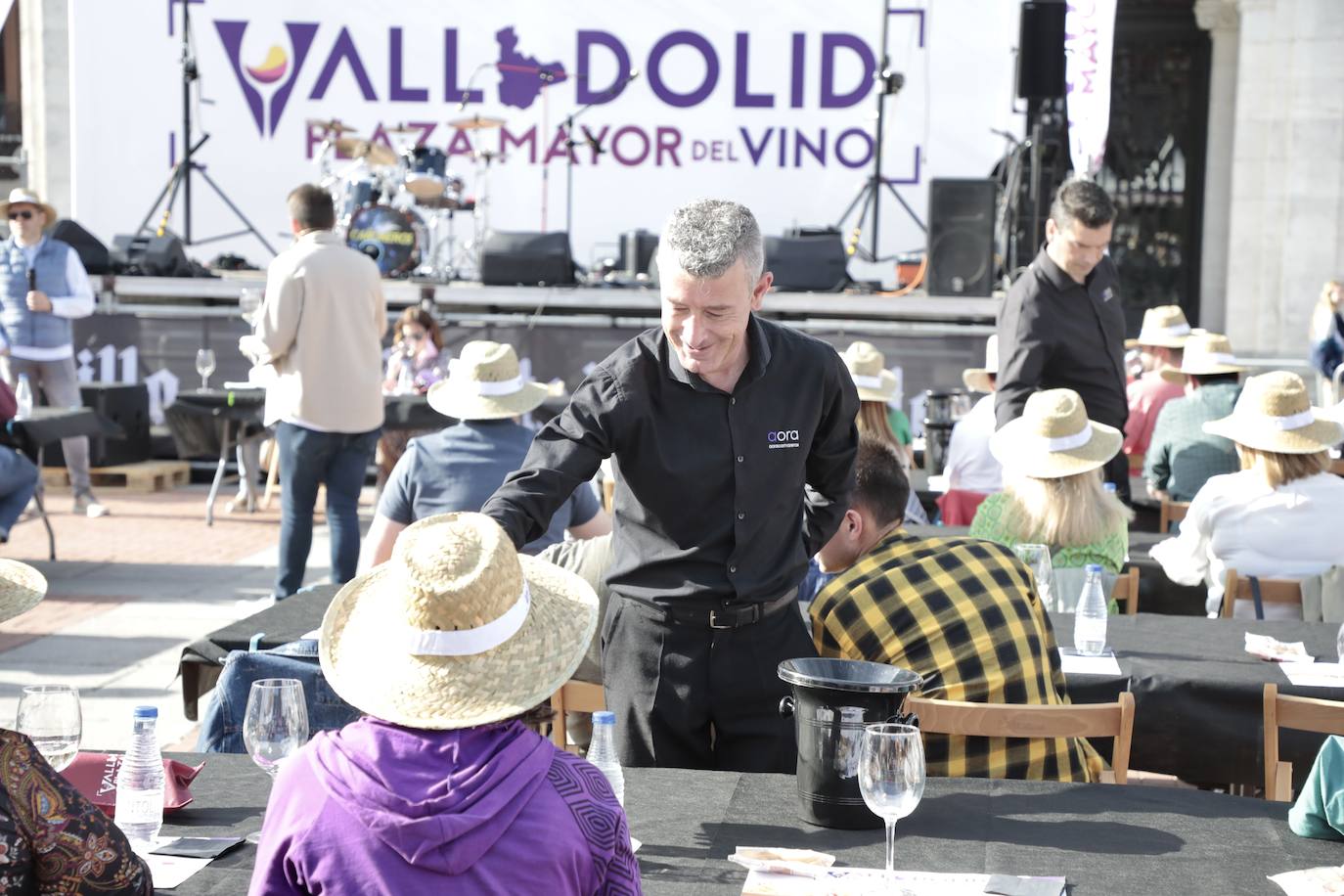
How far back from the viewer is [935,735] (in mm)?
3184

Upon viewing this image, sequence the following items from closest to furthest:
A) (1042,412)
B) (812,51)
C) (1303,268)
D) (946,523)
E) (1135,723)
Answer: (1135,723), (1042,412), (946,523), (1303,268), (812,51)

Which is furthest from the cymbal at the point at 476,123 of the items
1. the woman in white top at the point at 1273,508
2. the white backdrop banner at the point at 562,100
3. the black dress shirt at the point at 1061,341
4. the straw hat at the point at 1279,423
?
the woman in white top at the point at 1273,508

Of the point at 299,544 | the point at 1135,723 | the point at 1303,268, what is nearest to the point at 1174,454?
the point at 1135,723

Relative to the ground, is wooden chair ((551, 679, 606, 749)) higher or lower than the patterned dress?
lower

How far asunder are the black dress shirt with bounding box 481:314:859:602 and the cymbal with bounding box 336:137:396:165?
478 inches

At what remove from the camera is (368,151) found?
1478cm

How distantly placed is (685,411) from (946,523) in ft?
11.7

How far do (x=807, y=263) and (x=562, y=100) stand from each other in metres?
4.03

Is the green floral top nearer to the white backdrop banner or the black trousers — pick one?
the black trousers

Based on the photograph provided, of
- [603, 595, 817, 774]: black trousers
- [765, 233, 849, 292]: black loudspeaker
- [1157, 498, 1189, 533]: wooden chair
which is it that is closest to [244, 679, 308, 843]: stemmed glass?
[603, 595, 817, 774]: black trousers

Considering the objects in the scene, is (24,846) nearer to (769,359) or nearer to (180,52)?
(769,359)

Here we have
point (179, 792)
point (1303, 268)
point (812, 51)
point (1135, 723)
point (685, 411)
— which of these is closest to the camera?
point (179, 792)

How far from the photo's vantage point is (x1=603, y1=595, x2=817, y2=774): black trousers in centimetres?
314

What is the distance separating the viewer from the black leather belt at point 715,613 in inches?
123
